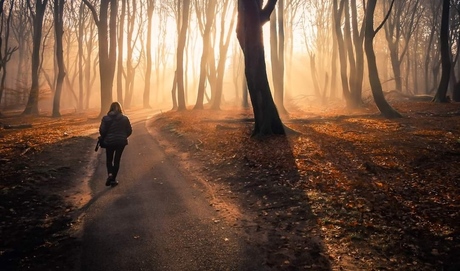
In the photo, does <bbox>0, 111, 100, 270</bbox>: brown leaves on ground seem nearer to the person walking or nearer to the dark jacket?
the person walking

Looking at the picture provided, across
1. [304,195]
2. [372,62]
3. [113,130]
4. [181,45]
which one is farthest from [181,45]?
[304,195]

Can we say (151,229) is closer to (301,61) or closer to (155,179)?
(155,179)

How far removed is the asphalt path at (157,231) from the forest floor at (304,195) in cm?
30

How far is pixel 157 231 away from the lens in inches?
198

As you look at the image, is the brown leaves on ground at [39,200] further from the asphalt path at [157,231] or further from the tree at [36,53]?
Result: the tree at [36,53]

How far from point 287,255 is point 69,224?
12.7ft

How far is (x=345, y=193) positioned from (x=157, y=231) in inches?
150

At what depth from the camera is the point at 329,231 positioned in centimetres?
493

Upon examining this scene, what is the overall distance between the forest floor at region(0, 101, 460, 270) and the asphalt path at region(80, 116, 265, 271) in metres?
0.30

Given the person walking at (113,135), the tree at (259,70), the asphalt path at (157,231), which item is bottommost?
the asphalt path at (157,231)

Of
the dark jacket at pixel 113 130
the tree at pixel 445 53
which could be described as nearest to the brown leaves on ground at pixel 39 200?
the dark jacket at pixel 113 130

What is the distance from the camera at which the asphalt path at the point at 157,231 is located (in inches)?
164

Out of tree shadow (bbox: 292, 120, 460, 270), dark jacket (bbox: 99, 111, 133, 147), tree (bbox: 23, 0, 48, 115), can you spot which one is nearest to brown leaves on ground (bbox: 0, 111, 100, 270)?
dark jacket (bbox: 99, 111, 133, 147)

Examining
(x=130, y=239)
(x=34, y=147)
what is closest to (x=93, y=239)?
(x=130, y=239)
